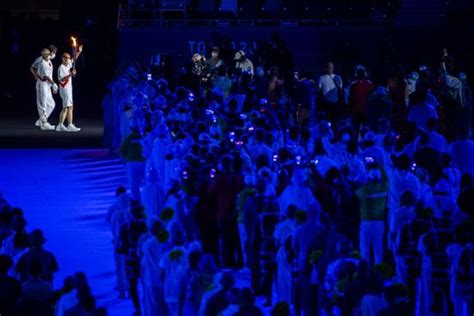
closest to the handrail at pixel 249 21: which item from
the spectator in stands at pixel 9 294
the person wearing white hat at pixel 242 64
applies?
the person wearing white hat at pixel 242 64

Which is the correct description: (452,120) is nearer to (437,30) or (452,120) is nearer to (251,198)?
(251,198)

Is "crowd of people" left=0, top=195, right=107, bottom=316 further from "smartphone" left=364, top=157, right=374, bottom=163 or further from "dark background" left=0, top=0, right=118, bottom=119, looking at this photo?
"dark background" left=0, top=0, right=118, bottom=119

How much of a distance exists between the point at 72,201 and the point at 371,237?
8.97 m

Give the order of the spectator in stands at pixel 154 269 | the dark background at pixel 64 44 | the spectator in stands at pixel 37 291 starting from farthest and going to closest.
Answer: the dark background at pixel 64 44 < the spectator in stands at pixel 154 269 < the spectator in stands at pixel 37 291

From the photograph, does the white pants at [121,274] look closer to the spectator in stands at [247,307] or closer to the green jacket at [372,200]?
the green jacket at [372,200]

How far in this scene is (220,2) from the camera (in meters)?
38.1

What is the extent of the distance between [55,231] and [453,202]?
787cm

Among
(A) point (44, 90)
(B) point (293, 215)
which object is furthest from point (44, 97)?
(B) point (293, 215)

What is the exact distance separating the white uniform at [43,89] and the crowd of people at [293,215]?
10118mm

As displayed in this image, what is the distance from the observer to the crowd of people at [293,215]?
12914 mm

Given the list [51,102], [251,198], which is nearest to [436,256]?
[251,198]

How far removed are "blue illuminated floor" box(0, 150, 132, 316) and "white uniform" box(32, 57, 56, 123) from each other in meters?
3.43

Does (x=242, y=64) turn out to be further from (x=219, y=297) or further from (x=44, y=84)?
(x=219, y=297)

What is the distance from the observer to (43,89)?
33094mm
